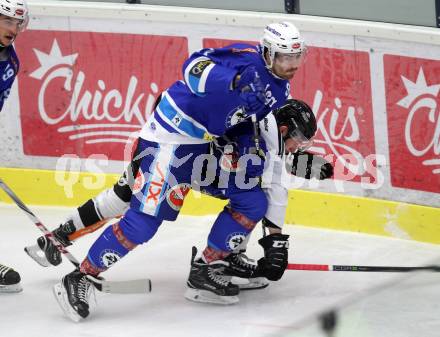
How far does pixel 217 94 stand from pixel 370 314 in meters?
1.88

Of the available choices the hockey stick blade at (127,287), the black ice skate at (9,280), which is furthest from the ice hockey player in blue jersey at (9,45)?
the hockey stick blade at (127,287)

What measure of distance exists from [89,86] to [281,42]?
208cm

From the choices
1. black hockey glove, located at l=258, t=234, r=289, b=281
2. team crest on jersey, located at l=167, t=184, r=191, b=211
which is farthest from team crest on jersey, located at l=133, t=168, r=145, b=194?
black hockey glove, located at l=258, t=234, r=289, b=281

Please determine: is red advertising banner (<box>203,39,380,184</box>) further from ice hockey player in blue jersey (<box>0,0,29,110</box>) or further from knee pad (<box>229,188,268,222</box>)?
ice hockey player in blue jersey (<box>0,0,29,110</box>)

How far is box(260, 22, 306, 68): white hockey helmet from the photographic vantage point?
149 inches

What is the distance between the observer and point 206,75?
3699mm

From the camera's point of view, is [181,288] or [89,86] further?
[89,86]

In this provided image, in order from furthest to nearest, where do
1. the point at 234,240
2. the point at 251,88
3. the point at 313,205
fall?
the point at 313,205, the point at 234,240, the point at 251,88

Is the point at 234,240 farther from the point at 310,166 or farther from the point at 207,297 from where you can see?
the point at 310,166

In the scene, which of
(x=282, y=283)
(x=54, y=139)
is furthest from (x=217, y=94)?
(x=54, y=139)

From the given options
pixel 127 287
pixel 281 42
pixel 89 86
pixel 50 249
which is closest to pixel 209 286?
pixel 127 287

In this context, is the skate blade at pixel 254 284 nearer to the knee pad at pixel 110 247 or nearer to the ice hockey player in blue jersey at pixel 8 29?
the knee pad at pixel 110 247

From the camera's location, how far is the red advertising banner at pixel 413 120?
4.77 meters

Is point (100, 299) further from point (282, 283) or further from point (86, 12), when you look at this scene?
point (86, 12)
